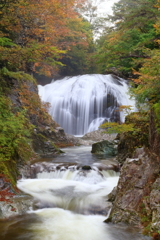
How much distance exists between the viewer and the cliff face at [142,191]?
4930 millimetres

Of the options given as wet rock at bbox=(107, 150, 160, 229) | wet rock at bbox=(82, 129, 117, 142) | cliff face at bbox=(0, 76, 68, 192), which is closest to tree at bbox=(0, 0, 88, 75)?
cliff face at bbox=(0, 76, 68, 192)

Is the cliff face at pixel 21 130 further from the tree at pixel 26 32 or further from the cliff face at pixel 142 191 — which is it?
the cliff face at pixel 142 191

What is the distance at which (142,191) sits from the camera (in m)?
5.49

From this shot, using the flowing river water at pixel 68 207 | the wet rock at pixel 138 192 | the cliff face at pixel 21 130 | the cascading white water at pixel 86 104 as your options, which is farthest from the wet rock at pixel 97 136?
the wet rock at pixel 138 192

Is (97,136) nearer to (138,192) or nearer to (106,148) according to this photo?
(106,148)

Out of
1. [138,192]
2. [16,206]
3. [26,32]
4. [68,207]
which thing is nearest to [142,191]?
[138,192]

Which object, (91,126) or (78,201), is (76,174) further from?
(91,126)

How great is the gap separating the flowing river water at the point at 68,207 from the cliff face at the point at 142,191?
28cm

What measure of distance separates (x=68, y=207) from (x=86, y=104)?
14.7 meters

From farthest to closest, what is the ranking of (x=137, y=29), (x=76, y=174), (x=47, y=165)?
(x=137, y=29), (x=47, y=165), (x=76, y=174)

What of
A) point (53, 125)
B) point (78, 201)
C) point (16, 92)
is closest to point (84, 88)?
point (53, 125)

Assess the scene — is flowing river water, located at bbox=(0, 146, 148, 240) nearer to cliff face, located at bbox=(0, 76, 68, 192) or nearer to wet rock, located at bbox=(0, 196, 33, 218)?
wet rock, located at bbox=(0, 196, 33, 218)

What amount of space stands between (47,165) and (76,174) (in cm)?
147

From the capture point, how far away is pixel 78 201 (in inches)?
273
